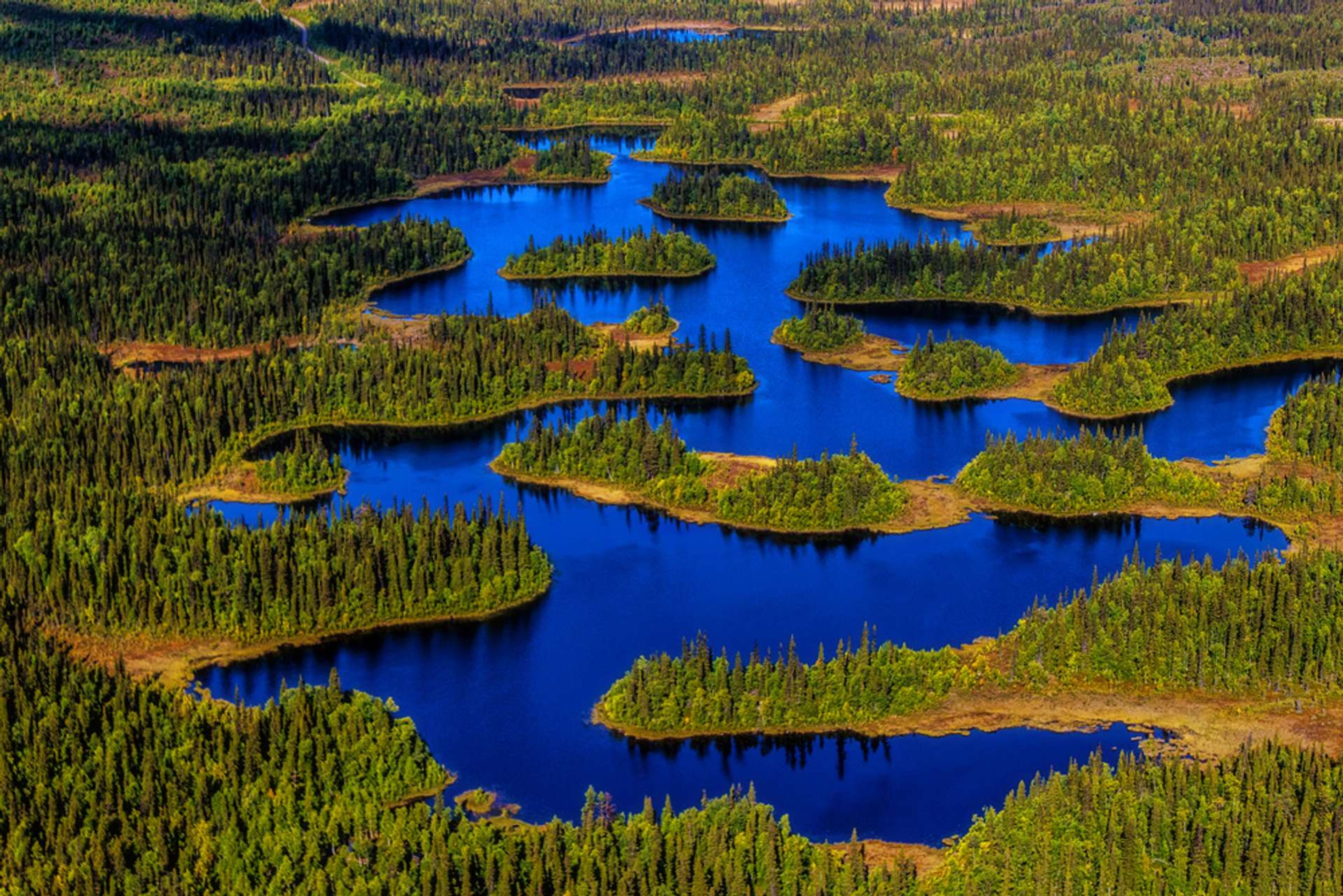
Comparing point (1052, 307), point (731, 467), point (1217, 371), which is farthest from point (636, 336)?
point (1217, 371)

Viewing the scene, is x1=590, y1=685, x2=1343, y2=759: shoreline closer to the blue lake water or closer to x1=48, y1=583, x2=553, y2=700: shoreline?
the blue lake water

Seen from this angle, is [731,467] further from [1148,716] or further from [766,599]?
[1148,716]

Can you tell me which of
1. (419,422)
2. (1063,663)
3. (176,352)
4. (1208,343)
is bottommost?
(1063,663)

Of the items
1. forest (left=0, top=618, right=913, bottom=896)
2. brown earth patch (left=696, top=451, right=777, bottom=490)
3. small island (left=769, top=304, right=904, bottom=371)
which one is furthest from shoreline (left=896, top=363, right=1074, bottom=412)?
forest (left=0, top=618, right=913, bottom=896)

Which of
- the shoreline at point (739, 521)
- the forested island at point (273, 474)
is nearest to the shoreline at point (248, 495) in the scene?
the forested island at point (273, 474)

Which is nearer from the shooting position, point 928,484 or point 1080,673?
point 1080,673

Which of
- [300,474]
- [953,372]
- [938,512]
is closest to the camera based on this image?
[938,512]

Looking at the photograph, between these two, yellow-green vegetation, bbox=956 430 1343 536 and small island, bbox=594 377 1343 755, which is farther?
yellow-green vegetation, bbox=956 430 1343 536

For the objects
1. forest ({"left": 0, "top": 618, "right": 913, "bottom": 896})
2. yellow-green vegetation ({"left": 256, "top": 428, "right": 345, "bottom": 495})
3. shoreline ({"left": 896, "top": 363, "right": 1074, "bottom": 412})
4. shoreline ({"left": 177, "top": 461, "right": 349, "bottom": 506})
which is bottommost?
forest ({"left": 0, "top": 618, "right": 913, "bottom": 896})
